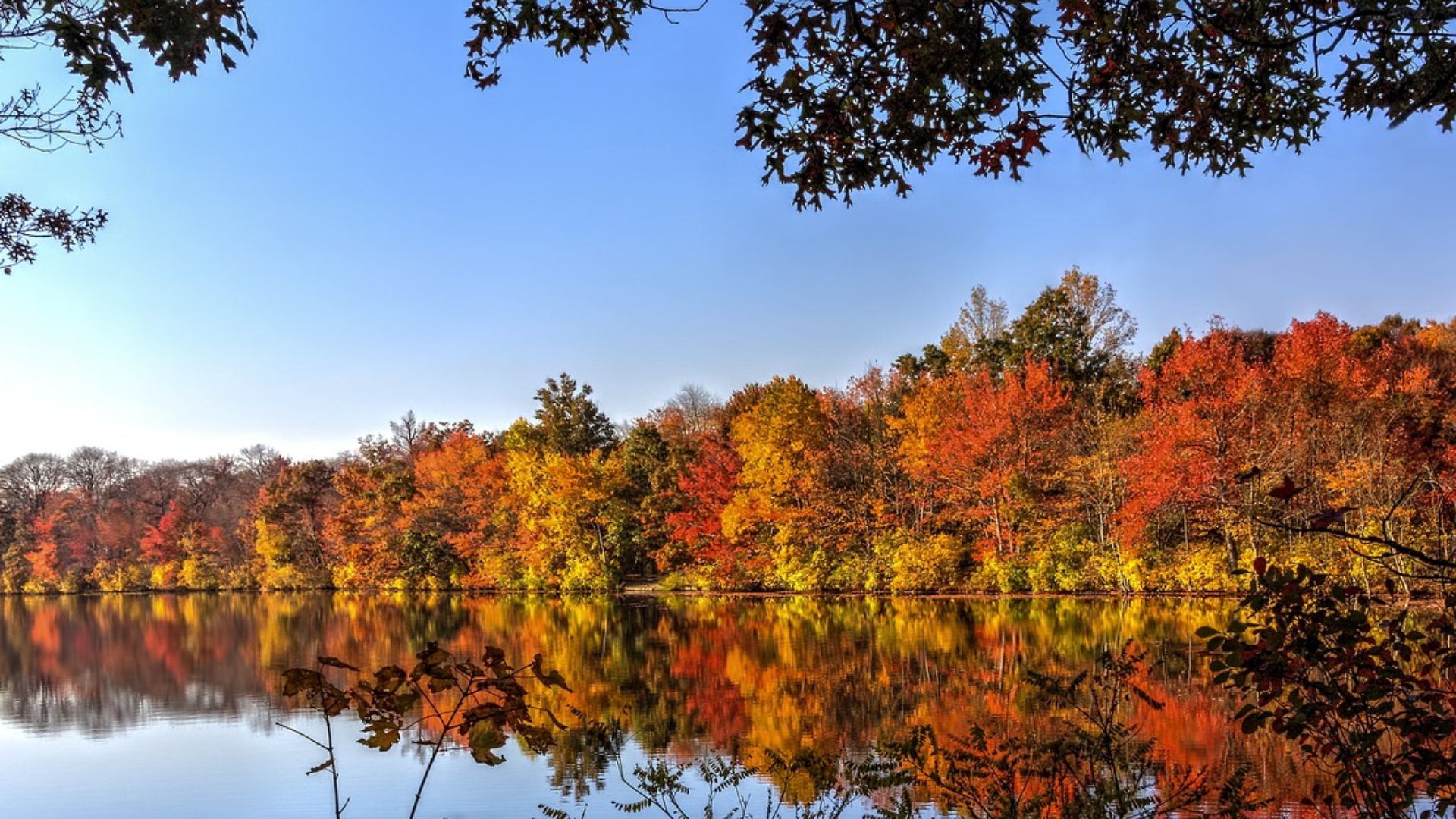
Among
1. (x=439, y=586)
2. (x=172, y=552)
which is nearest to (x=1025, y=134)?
(x=439, y=586)

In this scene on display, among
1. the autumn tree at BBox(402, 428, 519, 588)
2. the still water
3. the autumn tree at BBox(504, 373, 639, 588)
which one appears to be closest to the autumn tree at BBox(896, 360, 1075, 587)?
the still water

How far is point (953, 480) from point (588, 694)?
16968 millimetres

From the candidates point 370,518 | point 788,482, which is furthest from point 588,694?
point 370,518

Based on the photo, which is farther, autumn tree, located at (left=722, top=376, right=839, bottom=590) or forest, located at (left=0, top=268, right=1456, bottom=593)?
autumn tree, located at (left=722, top=376, right=839, bottom=590)

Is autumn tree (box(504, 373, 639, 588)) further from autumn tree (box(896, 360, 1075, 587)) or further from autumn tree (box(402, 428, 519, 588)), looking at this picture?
autumn tree (box(896, 360, 1075, 587))

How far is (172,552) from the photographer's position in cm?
5438

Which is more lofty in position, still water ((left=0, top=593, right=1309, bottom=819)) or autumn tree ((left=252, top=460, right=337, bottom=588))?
autumn tree ((left=252, top=460, right=337, bottom=588))

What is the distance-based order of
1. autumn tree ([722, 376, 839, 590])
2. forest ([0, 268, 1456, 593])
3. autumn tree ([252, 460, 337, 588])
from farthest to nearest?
autumn tree ([252, 460, 337, 588])
autumn tree ([722, 376, 839, 590])
forest ([0, 268, 1456, 593])

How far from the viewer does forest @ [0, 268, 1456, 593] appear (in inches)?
933

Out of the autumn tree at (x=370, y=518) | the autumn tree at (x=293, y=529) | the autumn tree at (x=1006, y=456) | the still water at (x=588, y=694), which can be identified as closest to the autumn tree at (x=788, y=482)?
the still water at (x=588, y=694)

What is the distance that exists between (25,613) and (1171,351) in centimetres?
4194

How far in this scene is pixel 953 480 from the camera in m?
29.2

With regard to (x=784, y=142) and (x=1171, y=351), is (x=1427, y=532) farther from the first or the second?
(x=784, y=142)

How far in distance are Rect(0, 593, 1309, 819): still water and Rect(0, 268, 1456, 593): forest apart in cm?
257
